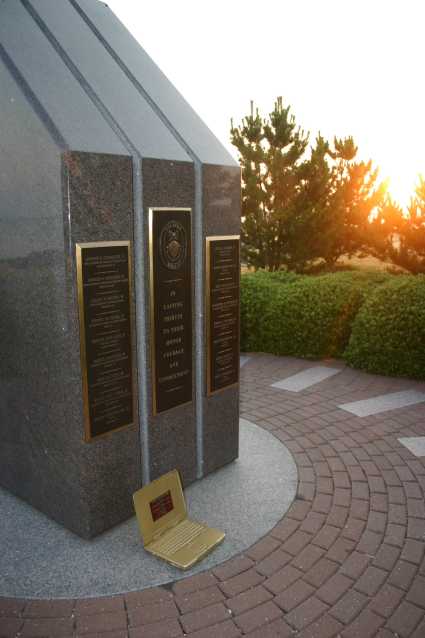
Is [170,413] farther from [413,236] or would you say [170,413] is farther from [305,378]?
[413,236]

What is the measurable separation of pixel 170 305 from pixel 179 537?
1.88 meters

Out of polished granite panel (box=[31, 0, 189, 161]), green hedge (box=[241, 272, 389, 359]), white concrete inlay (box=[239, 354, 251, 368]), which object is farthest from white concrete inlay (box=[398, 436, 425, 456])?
polished granite panel (box=[31, 0, 189, 161])

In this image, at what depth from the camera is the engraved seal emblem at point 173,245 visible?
4242mm

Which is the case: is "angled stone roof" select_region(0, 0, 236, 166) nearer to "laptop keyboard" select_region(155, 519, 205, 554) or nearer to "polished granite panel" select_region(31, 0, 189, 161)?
"polished granite panel" select_region(31, 0, 189, 161)

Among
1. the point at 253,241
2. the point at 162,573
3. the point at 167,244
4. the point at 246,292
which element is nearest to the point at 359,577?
the point at 162,573

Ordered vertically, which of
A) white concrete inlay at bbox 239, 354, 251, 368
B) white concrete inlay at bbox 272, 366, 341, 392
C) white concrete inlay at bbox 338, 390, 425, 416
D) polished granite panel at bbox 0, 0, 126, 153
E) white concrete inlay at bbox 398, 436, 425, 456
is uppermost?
polished granite panel at bbox 0, 0, 126, 153

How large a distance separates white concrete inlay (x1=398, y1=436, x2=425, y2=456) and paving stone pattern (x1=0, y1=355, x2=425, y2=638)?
0.16 meters

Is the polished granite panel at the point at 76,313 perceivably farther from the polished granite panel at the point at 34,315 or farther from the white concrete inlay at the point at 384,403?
the white concrete inlay at the point at 384,403

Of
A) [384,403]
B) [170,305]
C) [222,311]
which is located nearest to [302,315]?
[384,403]

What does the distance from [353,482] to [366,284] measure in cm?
566

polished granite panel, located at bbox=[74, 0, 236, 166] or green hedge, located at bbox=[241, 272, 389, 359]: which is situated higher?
polished granite panel, located at bbox=[74, 0, 236, 166]

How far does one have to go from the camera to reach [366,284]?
32.8 feet

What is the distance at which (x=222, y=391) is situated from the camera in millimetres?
5145

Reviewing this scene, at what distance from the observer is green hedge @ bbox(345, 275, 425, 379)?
809 centimetres
